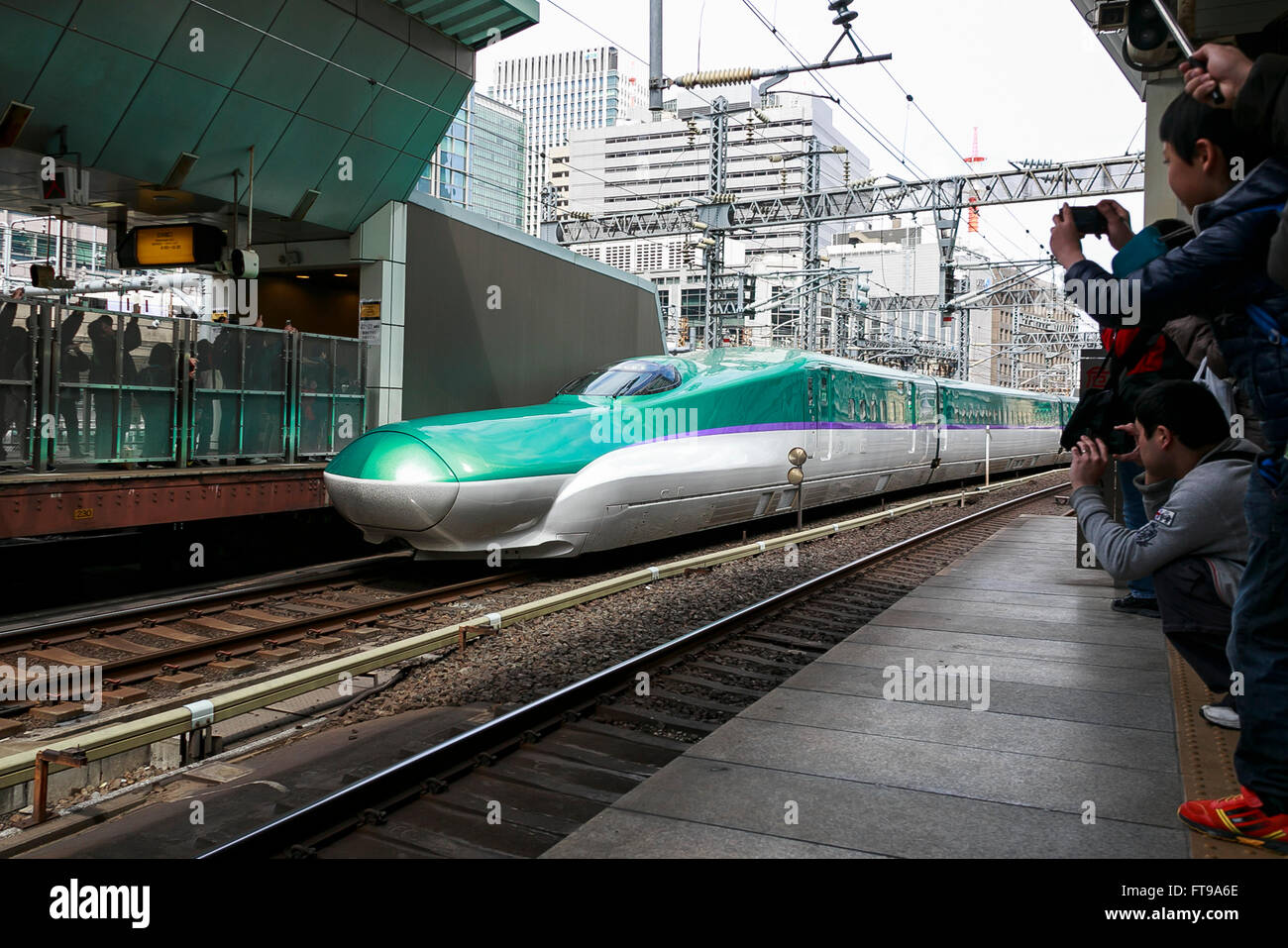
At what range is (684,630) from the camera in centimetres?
699

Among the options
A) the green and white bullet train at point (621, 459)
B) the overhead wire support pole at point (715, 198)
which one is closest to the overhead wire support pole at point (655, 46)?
the green and white bullet train at point (621, 459)

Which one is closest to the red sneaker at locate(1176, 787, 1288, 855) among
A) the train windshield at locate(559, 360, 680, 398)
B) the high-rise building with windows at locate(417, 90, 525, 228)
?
the train windshield at locate(559, 360, 680, 398)

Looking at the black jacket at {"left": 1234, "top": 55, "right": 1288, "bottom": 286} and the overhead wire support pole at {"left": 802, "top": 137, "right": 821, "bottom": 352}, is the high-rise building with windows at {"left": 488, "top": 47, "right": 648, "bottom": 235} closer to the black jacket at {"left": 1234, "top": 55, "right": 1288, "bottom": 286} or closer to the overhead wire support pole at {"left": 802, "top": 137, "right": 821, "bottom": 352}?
the overhead wire support pole at {"left": 802, "top": 137, "right": 821, "bottom": 352}

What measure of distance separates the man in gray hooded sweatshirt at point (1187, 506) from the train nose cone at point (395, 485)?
5354mm

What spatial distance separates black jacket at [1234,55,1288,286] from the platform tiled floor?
68.6 inches

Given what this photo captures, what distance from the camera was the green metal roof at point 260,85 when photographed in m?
9.36

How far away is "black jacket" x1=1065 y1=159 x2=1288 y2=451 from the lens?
2471mm

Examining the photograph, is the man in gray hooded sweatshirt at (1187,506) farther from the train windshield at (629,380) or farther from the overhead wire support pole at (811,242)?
the overhead wire support pole at (811,242)

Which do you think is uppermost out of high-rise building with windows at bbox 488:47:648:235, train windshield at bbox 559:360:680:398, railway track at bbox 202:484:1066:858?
high-rise building with windows at bbox 488:47:648:235

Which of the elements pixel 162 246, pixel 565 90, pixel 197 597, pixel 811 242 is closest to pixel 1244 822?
pixel 197 597

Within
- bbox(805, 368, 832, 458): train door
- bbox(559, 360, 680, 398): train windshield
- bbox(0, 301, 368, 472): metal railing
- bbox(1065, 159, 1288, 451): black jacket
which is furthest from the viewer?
bbox(805, 368, 832, 458): train door

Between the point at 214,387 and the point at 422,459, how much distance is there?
3.37 m

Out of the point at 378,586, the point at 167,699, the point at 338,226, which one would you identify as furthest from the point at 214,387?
the point at 167,699

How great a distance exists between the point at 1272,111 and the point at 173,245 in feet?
39.0
